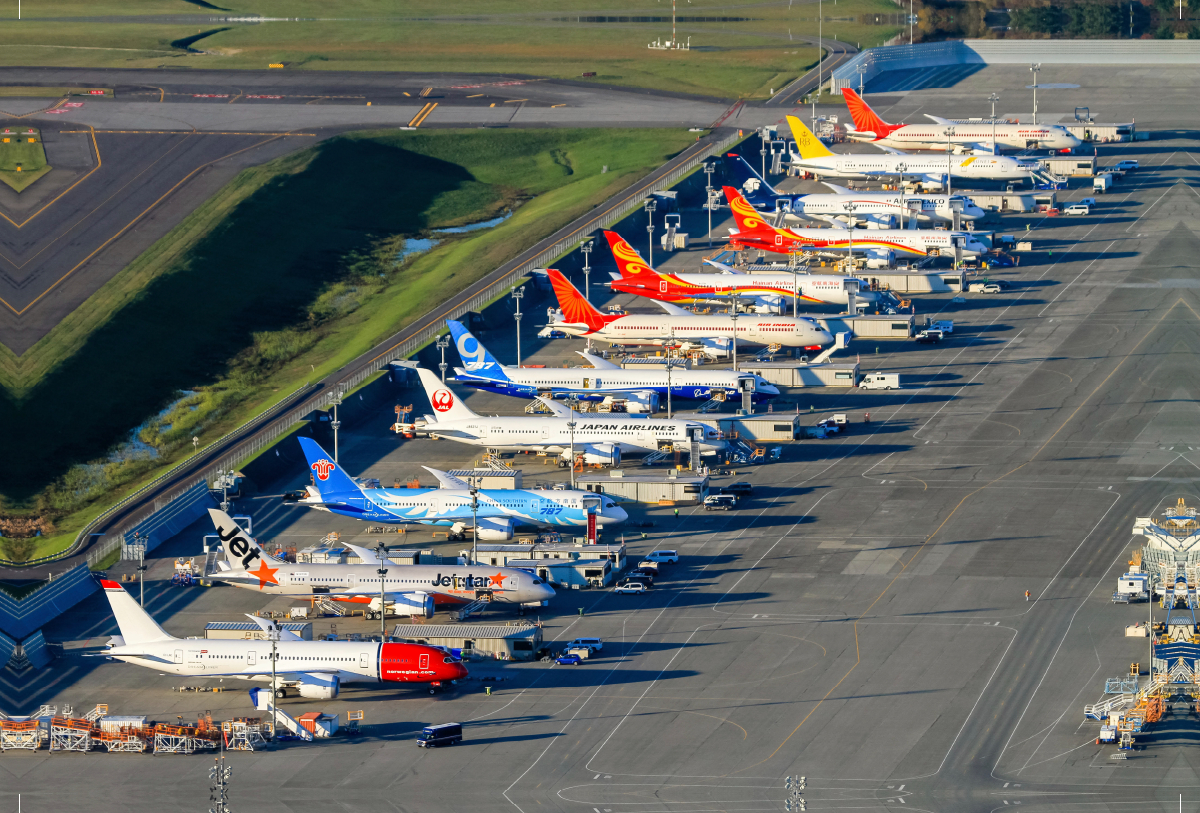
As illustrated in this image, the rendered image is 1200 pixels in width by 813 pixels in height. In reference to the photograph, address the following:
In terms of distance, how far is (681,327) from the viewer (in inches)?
7362

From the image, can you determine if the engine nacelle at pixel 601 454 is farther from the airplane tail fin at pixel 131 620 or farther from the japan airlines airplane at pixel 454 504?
the airplane tail fin at pixel 131 620

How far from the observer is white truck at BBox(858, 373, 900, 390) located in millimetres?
176875

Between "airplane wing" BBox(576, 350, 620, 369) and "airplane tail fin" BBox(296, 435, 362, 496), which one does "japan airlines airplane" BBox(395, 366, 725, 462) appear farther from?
"airplane tail fin" BBox(296, 435, 362, 496)

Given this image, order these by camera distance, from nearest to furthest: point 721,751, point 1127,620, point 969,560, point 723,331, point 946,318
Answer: point 721,751 < point 1127,620 < point 969,560 < point 723,331 < point 946,318

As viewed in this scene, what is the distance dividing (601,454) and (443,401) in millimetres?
14249

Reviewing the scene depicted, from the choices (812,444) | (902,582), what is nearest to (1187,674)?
(902,582)

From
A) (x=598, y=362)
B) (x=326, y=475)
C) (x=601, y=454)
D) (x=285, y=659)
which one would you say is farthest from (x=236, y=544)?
(x=598, y=362)

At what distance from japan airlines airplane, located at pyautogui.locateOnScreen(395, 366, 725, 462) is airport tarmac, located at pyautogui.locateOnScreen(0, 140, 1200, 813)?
3029 mm

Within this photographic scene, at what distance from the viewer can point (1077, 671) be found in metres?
117

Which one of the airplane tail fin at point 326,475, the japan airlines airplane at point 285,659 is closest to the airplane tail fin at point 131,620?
the japan airlines airplane at point 285,659

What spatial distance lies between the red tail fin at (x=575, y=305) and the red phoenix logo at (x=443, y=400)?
3132 centimetres

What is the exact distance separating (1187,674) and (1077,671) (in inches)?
300

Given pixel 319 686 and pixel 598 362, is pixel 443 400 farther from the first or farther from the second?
pixel 319 686

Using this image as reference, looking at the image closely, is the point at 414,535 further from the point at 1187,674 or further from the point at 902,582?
the point at 1187,674
